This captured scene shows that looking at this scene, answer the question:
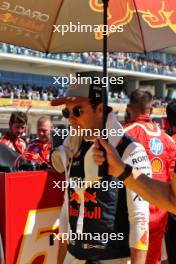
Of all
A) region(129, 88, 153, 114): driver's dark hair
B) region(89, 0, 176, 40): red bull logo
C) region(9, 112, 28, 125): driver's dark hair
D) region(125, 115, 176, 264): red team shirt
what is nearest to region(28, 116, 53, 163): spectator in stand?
region(9, 112, 28, 125): driver's dark hair

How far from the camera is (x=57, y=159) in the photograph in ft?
7.29

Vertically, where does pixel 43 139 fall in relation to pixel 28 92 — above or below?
below

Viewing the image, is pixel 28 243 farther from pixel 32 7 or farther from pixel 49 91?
pixel 49 91

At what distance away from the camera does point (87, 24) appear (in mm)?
2703

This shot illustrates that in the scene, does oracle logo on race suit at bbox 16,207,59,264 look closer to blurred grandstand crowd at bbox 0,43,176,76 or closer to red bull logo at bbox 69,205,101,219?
red bull logo at bbox 69,205,101,219

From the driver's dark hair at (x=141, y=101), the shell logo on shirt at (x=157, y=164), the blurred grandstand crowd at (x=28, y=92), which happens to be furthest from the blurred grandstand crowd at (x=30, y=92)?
the shell logo on shirt at (x=157, y=164)

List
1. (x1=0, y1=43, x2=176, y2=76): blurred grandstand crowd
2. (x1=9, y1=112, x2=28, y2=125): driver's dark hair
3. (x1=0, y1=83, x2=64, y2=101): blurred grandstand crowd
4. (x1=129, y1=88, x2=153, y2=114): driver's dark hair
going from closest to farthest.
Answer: (x1=129, y1=88, x2=153, y2=114): driver's dark hair
(x1=9, y1=112, x2=28, y2=125): driver's dark hair
(x1=0, y1=83, x2=64, y2=101): blurred grandstand crowd
(x1=0, y1=43, x2=176, y2=76): blurred grandstand crowd

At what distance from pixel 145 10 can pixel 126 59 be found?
31495 mm

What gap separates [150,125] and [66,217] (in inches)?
47.1

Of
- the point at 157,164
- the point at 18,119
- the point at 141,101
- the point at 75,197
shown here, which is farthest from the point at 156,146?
the point at 18,119

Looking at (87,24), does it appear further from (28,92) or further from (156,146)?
(28,92)

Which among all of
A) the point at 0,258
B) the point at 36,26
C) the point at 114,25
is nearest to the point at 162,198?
the point at 0,258

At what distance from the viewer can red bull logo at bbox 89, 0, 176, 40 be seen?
2531mm

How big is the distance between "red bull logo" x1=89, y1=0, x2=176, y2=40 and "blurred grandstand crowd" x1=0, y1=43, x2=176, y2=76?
2323cm
